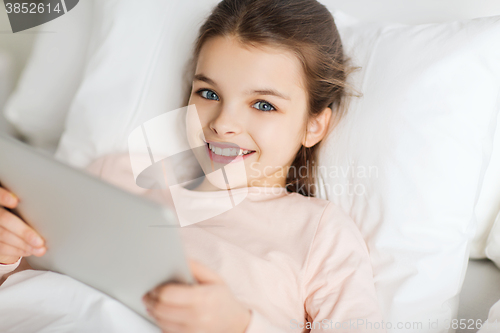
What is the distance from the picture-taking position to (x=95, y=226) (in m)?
0.48

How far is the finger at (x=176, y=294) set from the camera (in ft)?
1.56

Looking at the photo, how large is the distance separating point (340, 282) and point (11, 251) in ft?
2.05

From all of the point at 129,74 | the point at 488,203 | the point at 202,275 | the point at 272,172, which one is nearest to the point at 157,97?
the point at 129,74

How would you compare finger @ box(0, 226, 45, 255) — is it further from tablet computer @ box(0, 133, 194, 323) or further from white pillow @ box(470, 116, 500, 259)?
white pillow @ box(470, 116, 500, 259)

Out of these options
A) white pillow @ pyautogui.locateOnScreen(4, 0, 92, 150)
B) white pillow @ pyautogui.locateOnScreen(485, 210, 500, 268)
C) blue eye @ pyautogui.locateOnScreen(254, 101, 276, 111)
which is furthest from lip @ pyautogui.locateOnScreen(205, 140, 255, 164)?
white pillow @ pyautogui.locateOnScreen(485, 210, 500, 268)

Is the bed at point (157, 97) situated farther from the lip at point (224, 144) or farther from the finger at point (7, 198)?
the finger at point (7, 198)

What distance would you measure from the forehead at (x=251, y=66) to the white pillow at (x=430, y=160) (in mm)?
205

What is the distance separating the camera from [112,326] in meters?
0.60

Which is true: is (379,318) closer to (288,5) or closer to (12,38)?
(288,5)

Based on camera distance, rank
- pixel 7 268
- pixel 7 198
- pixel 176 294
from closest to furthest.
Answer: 1. pixel 176 294
2. pixel 7 198
3. pixel 7 268

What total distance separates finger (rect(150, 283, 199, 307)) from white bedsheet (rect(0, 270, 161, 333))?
144 millimetres

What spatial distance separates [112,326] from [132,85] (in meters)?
0.62

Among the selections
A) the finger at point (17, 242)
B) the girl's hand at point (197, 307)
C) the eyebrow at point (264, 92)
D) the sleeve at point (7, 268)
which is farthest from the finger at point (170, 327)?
the eyebrow at point (264, 92)

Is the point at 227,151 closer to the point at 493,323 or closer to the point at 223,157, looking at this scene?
the point at 223,157
